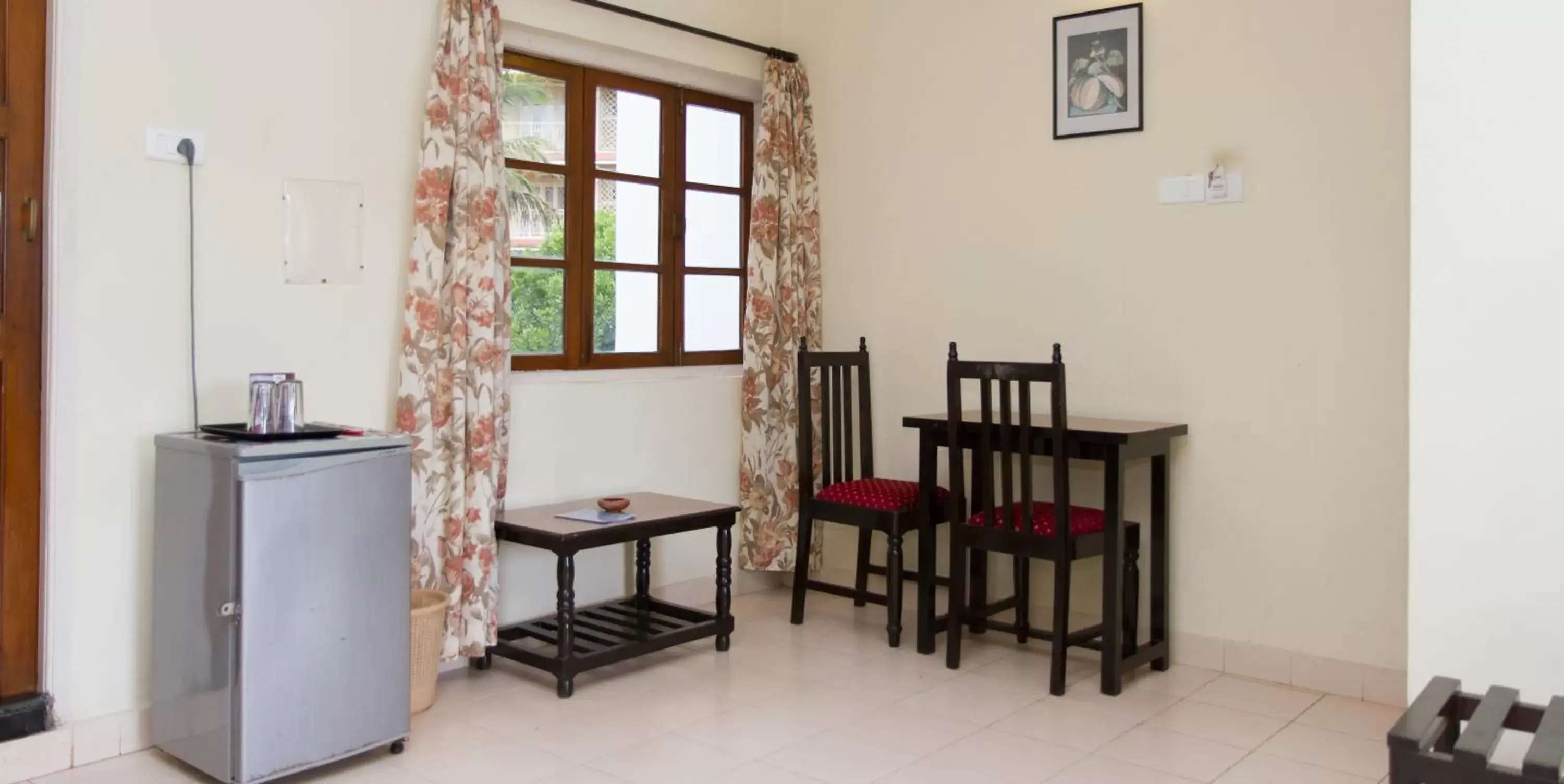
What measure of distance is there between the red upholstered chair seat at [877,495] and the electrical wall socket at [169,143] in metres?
2.32

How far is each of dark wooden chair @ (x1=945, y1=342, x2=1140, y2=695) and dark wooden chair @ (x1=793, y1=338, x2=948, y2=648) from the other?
0.25 meters

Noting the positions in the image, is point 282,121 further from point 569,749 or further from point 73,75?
point 569,749

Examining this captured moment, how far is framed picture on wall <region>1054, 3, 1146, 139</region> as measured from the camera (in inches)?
158

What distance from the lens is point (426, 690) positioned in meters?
3.37

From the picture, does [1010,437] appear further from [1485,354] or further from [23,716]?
[23,716]

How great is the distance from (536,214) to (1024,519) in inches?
77.8

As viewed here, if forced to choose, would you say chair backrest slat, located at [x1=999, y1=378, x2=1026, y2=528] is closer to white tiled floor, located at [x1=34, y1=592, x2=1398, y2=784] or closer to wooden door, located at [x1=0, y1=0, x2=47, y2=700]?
white tiled floor, located at [x1=34, y1=592, x2=1398, y2=784]

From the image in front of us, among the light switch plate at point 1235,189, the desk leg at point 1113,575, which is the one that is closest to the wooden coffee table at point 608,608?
the desk leg at point 1113,575

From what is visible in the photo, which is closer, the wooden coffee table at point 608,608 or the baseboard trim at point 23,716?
the baseboard trim at point 23,716

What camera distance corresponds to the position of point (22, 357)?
2.86 metres

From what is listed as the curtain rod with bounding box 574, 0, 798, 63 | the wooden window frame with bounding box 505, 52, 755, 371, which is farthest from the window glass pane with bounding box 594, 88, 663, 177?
the curtain rod with bounding box 574, 0, 798, 63

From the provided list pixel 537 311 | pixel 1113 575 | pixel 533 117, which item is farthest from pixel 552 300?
pixel 1113 575

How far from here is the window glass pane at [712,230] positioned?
472 cm

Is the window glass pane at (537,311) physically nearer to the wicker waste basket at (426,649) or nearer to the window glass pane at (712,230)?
the window glass pane at (712,230)
